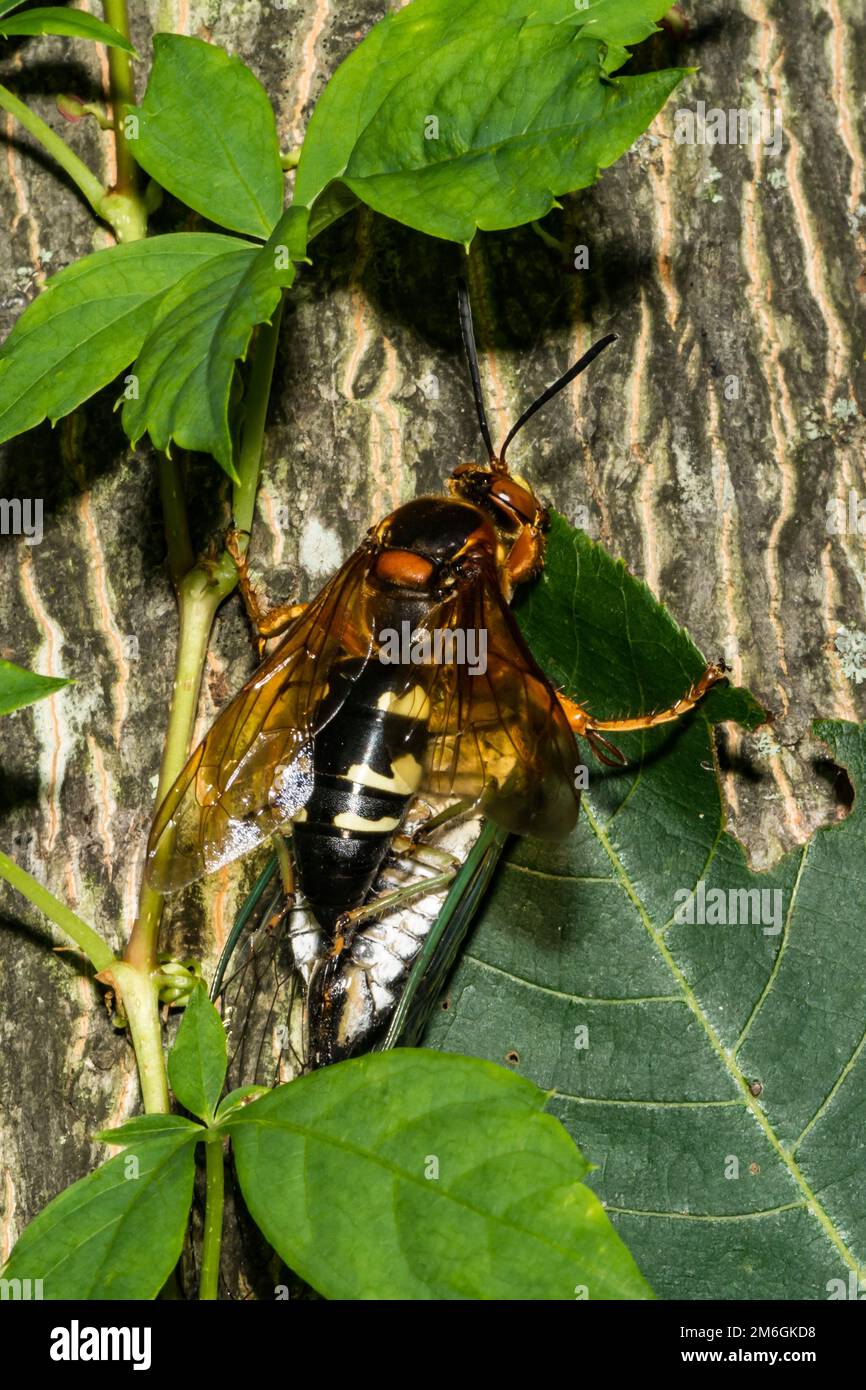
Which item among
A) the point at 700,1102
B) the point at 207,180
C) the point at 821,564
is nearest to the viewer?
the point at 207,180

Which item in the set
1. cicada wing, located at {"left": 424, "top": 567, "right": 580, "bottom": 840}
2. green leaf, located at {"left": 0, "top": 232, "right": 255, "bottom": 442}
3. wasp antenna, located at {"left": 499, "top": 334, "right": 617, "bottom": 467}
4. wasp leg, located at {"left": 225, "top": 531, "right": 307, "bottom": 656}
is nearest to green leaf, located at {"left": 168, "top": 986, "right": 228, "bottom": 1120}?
cicada wing, located at {"left": 424, "top": 567, "right": 580, "bottom": 840}

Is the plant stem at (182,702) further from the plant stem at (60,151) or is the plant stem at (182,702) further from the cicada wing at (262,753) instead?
the plant stem at (60,151)

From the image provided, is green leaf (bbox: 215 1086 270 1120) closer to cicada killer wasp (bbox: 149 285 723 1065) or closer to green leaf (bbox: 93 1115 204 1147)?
green leaf (bbox: 93 1115 204 1147)

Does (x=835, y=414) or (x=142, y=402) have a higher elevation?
(x=835, y=414)

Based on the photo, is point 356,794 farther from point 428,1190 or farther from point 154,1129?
point 428,1190
